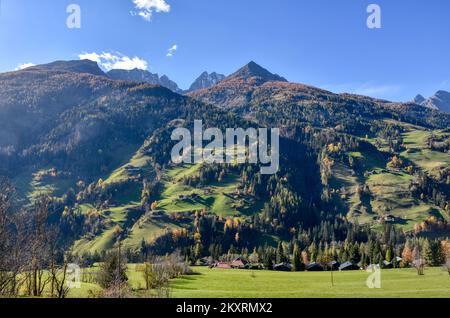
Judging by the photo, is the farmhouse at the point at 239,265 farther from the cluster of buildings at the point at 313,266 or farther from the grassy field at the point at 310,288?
the grassy field at the point at 310,288

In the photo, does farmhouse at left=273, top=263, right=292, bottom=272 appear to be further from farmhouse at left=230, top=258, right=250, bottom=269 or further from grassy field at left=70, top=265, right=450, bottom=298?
grassy field at left=70, top=265, right=450, bottom=298

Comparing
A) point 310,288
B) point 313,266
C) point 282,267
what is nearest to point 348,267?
point 313,266

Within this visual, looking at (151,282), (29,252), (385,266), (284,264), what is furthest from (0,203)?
(385,266)

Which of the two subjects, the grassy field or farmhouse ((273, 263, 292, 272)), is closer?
the grassy field

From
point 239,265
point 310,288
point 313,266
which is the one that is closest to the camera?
point 310,288

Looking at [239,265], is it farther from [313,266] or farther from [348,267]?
[348,267]

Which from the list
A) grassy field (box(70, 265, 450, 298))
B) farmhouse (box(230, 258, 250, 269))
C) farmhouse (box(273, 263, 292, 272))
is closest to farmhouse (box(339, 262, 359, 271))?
farmhouse (box(273, 263, 292, 272))

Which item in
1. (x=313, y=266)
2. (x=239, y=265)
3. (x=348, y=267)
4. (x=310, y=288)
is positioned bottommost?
(x=239, y=265)

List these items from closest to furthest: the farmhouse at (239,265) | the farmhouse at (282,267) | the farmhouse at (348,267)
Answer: the farmhouse at (348,267), the farmhouse at (282,267), the farmhouse at (239,265)

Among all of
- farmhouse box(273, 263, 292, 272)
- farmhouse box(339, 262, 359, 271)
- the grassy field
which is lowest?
farmhouse box(273, 263, 292, 272)

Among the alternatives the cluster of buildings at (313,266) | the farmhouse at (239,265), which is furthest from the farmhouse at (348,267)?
the farmhouse at (239,265)
